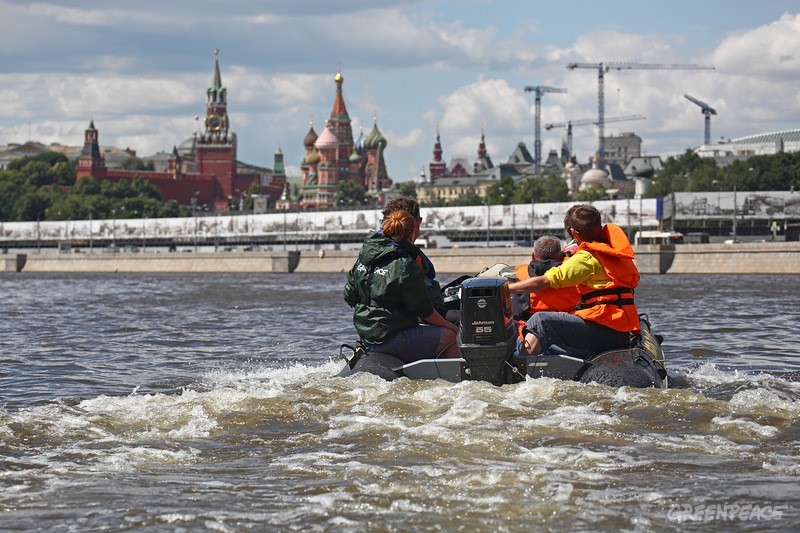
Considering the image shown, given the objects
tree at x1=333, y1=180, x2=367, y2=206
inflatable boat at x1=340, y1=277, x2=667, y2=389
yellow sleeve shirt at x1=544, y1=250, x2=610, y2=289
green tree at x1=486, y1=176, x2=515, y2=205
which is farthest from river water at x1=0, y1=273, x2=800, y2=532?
tree at x1=333, y1=180, x2=367, y2=206

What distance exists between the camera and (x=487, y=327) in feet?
31.0

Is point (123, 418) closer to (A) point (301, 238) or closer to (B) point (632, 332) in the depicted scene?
(B) point (632, 332)

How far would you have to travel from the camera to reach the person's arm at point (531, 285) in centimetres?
973

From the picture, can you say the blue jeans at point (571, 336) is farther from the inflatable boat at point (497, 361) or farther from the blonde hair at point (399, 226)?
the blonde hair at point (399, 226)


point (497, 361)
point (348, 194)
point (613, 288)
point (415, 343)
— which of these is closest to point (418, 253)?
point (415, 343)

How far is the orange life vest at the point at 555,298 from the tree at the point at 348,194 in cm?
18204

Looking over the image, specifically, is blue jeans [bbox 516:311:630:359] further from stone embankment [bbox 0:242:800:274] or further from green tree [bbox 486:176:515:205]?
green tree [bbox 486:176:515:205]

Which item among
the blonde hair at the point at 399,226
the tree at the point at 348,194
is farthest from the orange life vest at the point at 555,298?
the tree at the point at 348,194

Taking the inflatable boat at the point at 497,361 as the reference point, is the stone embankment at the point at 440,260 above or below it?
below

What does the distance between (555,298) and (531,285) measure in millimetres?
878

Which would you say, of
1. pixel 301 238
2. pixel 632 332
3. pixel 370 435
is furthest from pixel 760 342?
pixel 301 238

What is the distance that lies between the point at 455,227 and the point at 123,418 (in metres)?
107

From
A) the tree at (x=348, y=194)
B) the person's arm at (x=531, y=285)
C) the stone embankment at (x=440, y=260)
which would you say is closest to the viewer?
the person's arm at (x=531, y=285)

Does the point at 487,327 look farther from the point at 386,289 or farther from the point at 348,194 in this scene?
the point at 348,194
